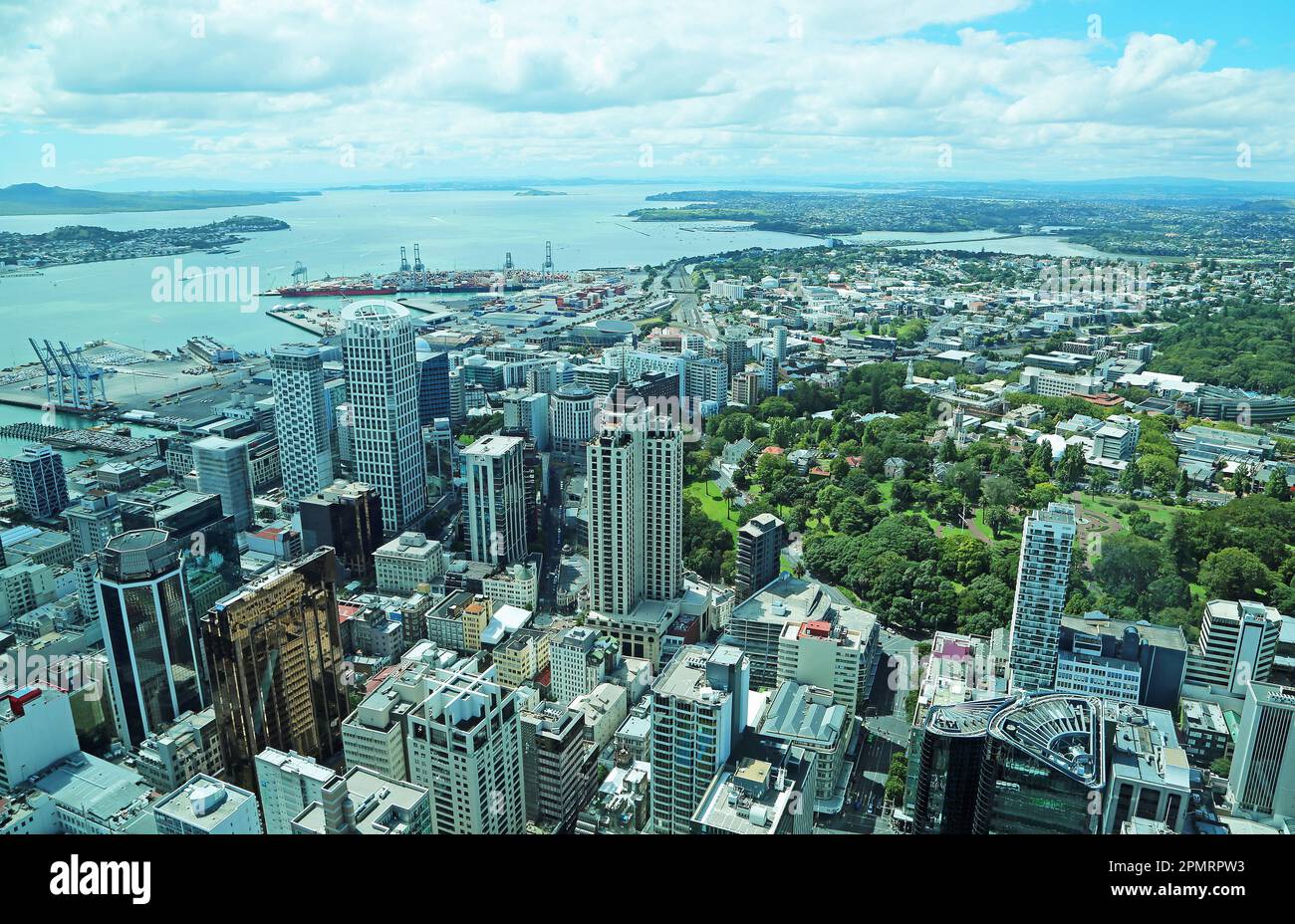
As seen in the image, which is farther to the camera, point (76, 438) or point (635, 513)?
point (76, 438)

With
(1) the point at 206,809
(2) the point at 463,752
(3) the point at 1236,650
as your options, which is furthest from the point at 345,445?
(3) the point at 1236,650

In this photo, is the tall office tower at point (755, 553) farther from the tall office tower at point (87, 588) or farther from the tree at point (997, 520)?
the tall office tower at point (87, 588)

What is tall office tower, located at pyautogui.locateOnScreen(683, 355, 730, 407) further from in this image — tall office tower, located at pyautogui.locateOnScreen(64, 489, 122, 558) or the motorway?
tall office tower, located at pyautogui.locateOnScreen(64, 489, 122, 558)

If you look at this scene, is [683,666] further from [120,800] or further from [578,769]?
[120,800]

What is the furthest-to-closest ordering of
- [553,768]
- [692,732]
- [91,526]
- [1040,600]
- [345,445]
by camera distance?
[345,445] < [91,526] < [1040,600] < [553,768] < [692,732]

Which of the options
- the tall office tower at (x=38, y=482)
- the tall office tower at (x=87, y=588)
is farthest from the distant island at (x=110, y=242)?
the tall office tower at (x=87, y=588)

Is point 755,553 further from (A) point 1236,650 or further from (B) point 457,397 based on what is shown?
(B) point 457,397

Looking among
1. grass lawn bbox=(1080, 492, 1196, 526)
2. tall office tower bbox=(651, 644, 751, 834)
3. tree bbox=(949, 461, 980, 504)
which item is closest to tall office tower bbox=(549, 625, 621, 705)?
tall office tower bbox=(651, 644, 751, 834)
